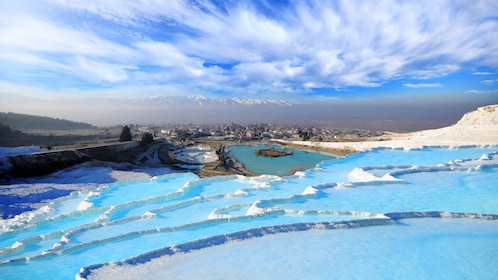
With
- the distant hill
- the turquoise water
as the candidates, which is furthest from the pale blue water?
the distant hill

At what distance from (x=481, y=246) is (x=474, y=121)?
2871cm

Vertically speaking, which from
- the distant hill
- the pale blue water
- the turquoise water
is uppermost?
the distant hill

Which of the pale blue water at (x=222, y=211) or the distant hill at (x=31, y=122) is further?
the distant hill at (x=31, y=122)

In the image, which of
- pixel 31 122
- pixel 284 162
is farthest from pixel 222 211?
pixel 31 122

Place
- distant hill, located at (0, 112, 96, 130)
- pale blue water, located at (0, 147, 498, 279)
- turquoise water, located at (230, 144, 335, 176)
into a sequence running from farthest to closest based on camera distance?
distant hill, located at (0, 112, 96, 130) < turquoise water, located at (230, 144, 335, 176) < pale blue water, located at (0, 147, 498, 279)

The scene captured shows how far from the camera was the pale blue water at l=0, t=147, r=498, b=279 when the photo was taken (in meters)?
5.38

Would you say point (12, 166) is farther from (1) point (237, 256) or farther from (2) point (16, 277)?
(1) point (237, 256)

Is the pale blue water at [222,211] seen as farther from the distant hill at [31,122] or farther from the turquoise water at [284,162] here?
the distant hill at [31,122]

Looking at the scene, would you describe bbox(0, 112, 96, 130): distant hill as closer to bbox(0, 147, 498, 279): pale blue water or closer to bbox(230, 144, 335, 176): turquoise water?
bbox(230, 144, 335, 176): turquoise water

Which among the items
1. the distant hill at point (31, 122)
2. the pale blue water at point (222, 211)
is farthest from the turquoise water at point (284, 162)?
the distant hill at point (31, 122)

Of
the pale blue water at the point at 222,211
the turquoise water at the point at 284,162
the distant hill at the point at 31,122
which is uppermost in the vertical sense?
the distant hill at the point at 31,122

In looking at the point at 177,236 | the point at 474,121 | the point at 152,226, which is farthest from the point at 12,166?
the point at 474,121

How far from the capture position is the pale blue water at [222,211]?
5378 millimetres

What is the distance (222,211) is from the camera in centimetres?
746
